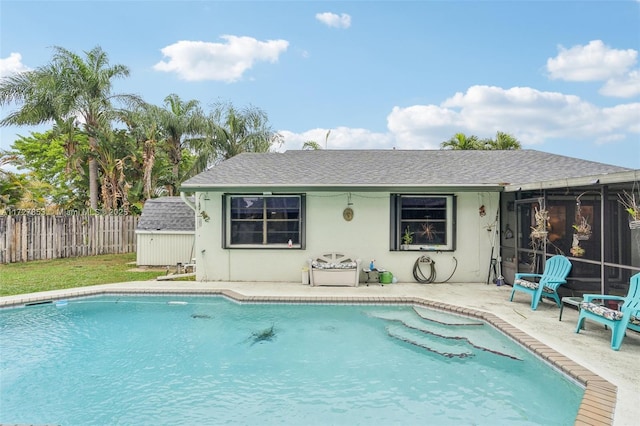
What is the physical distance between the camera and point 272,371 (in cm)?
516

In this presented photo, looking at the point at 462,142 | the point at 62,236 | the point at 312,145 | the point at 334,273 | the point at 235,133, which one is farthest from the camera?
the point at 235,133

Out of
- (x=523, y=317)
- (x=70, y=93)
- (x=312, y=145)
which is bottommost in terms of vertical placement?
(x=523, y=317)

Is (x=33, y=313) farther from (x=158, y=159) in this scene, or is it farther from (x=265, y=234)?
(x=158, y=159)

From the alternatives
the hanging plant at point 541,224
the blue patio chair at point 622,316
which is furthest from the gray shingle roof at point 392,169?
the blue patio chair at point 622,316

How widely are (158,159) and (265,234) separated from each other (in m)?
17.6

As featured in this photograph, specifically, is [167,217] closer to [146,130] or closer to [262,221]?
[262,221]

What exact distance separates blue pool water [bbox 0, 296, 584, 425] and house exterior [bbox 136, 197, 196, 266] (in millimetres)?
5016

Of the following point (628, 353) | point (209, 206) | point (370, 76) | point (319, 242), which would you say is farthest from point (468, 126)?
point (628, 353)

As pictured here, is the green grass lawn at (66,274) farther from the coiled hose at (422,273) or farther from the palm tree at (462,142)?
the palm tree at (462,142)

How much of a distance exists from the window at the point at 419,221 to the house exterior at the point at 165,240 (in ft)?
22.5

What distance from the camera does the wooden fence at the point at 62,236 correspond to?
531 inches

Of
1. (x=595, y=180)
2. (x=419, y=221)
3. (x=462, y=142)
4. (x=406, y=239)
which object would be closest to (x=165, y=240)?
(x=406, y=239)

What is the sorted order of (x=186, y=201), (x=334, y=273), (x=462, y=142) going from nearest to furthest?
(x=334, y=273) → (x=186, y=201) → (x=462, y=142)

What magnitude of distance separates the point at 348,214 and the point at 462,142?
1454cm
